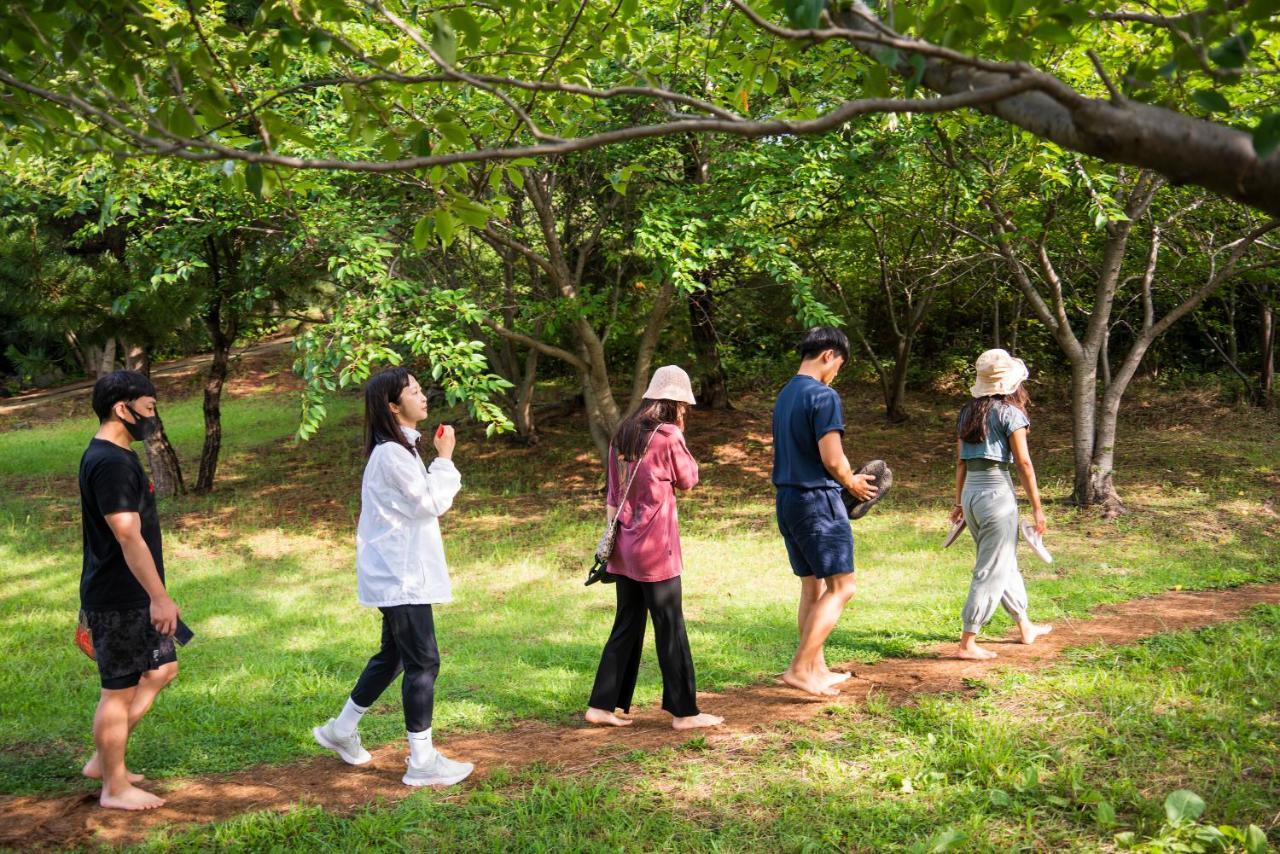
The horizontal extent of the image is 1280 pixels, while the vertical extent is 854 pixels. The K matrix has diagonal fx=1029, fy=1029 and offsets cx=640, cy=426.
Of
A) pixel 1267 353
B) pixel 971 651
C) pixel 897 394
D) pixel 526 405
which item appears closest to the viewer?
pixel 971 651

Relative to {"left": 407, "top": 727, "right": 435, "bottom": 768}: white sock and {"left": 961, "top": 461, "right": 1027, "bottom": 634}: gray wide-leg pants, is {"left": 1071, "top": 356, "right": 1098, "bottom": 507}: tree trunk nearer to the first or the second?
{"left": 961, "top": 461, "right": 1027, "bottom": 634}: gray wide-leg pants

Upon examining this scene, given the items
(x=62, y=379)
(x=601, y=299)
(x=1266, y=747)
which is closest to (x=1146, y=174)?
(x=601, y=299)

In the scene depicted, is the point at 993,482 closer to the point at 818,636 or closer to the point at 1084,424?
the point at 818,636

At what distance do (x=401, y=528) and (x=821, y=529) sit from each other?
209 cm

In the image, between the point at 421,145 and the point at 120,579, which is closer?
the point at 421,145

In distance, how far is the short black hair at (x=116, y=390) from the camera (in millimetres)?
4242

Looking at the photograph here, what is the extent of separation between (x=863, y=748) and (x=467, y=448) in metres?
12.2

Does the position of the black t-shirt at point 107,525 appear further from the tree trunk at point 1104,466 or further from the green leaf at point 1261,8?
the tree trunk at point 1104,466

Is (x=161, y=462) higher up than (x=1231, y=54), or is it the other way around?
(x=1231, y=54)

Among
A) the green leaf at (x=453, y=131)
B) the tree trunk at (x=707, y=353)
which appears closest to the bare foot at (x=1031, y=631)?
the green leaf at (x=453, y=131)

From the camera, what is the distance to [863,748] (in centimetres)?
458

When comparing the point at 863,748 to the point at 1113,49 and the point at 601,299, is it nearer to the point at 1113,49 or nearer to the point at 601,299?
the point at 1113,49

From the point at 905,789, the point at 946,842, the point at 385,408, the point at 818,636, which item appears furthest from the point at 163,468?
the point at 946,842

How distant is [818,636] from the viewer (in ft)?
17.3
